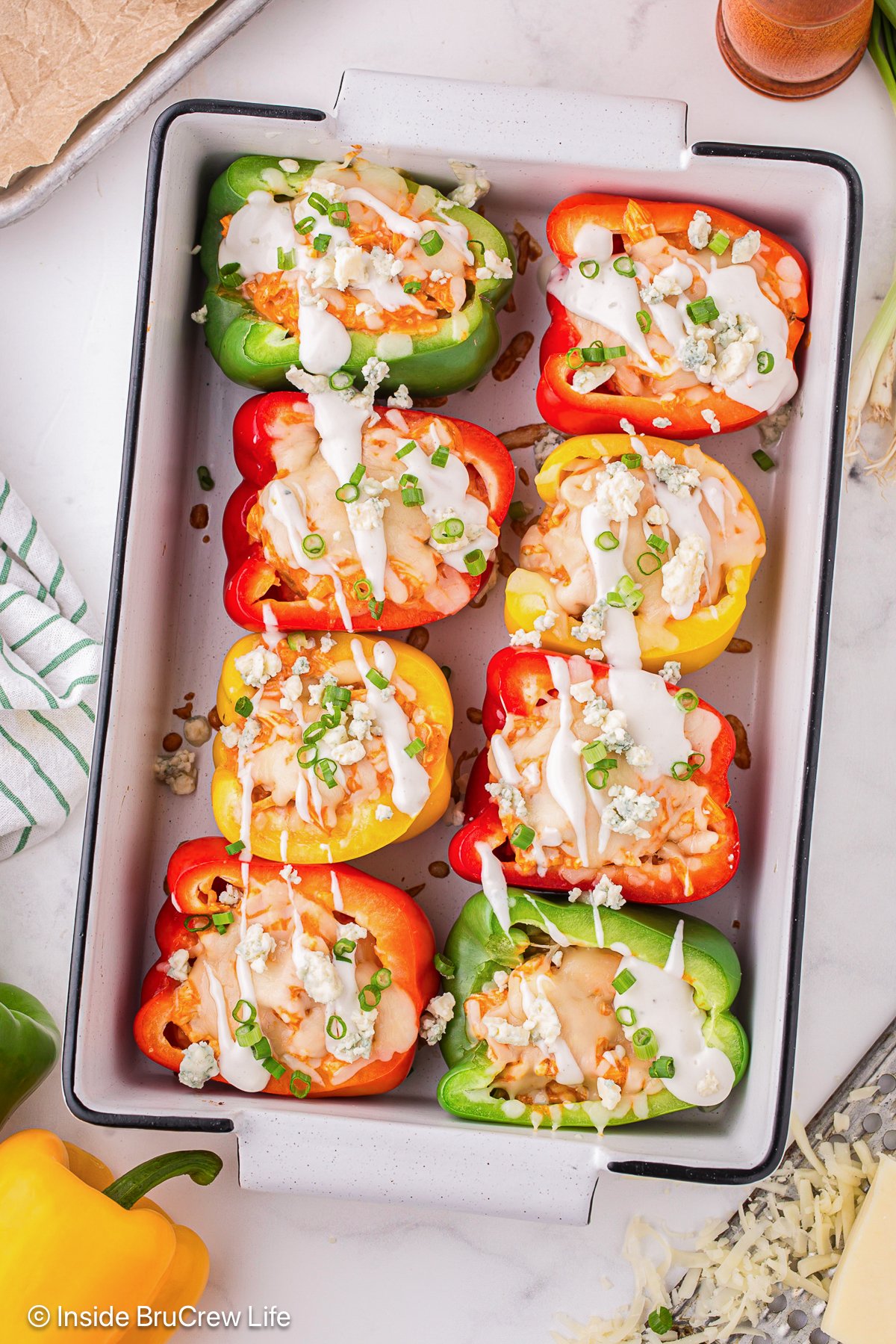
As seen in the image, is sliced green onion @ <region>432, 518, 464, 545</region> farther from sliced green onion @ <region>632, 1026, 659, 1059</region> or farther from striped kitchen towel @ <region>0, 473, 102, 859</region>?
sliced green onion @ <region>632, 1026, 659, 1059</region>

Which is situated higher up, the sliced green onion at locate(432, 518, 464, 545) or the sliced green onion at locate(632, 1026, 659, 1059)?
the sliced green onion at locate(432, 518, 464, 545)

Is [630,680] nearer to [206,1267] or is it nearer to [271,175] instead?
[271,175]

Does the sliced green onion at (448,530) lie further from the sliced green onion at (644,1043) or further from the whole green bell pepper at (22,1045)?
the whole green bell pepper at (22,1045)

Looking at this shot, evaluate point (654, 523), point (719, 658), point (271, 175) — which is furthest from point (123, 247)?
point (719, 658)

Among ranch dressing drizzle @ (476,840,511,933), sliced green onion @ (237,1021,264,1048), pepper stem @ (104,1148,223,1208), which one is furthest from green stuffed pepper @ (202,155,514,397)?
pepper stem @ (104,1148,223,1208)

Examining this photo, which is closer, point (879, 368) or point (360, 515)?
point (360, 515)

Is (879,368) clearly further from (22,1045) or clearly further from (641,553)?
(22,1045)

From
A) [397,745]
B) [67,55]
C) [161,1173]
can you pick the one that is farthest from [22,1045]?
[67,55]
